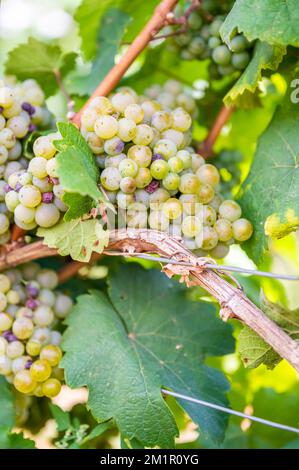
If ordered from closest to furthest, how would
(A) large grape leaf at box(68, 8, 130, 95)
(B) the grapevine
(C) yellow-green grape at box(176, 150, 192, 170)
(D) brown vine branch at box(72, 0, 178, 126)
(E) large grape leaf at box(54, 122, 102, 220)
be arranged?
(E) large grape leaf at box(54, 122, 102, 220), (B) the grapevine, (C) yellow-green grape at box(176, 150, 192, 170), (D) brown vine branch at box(72, 0, 178, 126), (A) large grape leaf at box(68, 8, 130, 95)

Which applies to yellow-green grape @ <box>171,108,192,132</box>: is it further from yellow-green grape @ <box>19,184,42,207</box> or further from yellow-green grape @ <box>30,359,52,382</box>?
yellow-green grape @ <box>30,359,52,382</box>

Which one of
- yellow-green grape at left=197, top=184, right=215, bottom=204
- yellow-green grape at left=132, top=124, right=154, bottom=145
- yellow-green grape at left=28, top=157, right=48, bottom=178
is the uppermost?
yellow-green grape at left=132, top=124, right=154, bottom=145

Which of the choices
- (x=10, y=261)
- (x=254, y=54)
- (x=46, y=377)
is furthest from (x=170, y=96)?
(x=46, y=377)

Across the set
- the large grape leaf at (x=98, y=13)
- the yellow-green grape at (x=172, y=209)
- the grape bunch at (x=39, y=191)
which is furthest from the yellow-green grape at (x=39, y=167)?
the large grape leaf at (x=98, y=13)

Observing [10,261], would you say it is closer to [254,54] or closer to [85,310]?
[85,310]

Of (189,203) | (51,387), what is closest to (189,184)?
(189,203)

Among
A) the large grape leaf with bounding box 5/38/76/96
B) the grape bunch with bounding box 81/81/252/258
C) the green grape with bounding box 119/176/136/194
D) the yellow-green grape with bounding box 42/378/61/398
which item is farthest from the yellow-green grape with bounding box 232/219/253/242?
the large grape leaf with bounding box 5/38/76/96

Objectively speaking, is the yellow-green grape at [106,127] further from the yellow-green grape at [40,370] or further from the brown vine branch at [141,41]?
the yellow-green grape at [40,370]
